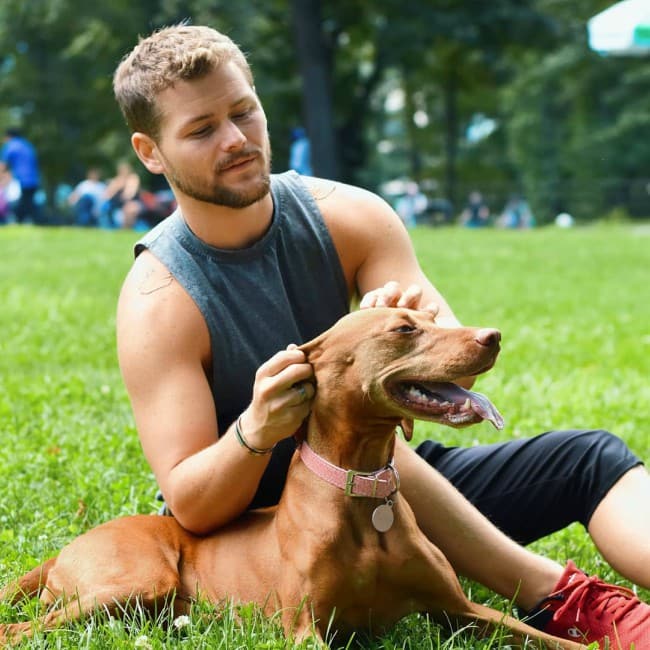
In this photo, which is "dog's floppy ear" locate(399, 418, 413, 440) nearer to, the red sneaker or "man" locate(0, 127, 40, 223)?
the red sneaker

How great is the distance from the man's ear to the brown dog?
0.99m

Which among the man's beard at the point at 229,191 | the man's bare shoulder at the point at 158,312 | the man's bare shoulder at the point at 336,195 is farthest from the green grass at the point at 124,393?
the man's bare shoulder at the point at 336,195

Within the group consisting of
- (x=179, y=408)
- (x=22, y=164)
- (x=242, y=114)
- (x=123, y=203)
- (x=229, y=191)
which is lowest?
(x=123, y=203)

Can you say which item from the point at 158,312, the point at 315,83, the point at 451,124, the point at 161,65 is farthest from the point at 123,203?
the point at 158,312

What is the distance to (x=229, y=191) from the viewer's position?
344cm

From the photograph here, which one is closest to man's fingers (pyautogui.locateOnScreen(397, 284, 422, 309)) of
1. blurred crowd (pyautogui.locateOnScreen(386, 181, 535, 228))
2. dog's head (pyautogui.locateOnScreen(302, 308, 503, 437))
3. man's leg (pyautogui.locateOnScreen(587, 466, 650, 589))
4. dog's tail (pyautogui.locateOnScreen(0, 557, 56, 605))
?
dog's head (pyautogui.locateOnScreen(302, 308, 503, 437))

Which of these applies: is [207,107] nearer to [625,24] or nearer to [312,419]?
[312,419]

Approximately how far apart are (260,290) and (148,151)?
63 cm

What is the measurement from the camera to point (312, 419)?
3137 mm

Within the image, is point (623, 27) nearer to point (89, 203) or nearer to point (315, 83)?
point (315, 83)

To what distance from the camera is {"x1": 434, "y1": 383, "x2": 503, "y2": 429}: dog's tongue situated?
2.78 meters

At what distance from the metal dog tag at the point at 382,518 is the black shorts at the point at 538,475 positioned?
76cm

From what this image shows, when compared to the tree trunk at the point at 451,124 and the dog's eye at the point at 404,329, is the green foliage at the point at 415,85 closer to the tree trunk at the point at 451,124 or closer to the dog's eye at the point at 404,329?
the tree trunk at the point at 451,124

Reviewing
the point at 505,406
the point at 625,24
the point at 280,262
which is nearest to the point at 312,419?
the point at 280,262
